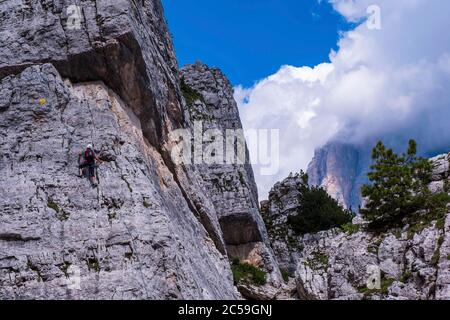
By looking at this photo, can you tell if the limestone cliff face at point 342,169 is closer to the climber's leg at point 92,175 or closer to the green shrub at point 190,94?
the green shrub at point 190,94

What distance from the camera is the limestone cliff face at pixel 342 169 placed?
142m

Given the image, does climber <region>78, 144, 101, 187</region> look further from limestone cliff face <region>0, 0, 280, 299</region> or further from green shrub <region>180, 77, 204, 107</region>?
green shrub <region>180, 77, 204, 107</region>

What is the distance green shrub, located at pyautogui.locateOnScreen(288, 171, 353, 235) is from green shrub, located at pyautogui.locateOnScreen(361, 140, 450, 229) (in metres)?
20.5

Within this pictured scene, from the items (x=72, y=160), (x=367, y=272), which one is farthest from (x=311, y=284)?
(x=72, y=160)

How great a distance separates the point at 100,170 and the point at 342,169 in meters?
133

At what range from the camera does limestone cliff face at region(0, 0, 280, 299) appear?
18.5m

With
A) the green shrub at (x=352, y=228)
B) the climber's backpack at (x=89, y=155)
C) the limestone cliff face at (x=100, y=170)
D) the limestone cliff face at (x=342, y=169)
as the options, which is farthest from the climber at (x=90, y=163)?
the limestone cliff face at (x=342, y=169)

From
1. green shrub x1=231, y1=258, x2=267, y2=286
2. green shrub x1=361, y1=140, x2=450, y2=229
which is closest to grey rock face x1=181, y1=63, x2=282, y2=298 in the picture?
green shrub x1=231, y1=258, x2=267, y2=286

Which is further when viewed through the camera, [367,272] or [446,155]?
[446,155]

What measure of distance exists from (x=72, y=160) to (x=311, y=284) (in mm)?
20465

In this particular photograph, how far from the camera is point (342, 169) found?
150m

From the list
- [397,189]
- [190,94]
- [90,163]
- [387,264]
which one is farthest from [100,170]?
[190,94]
